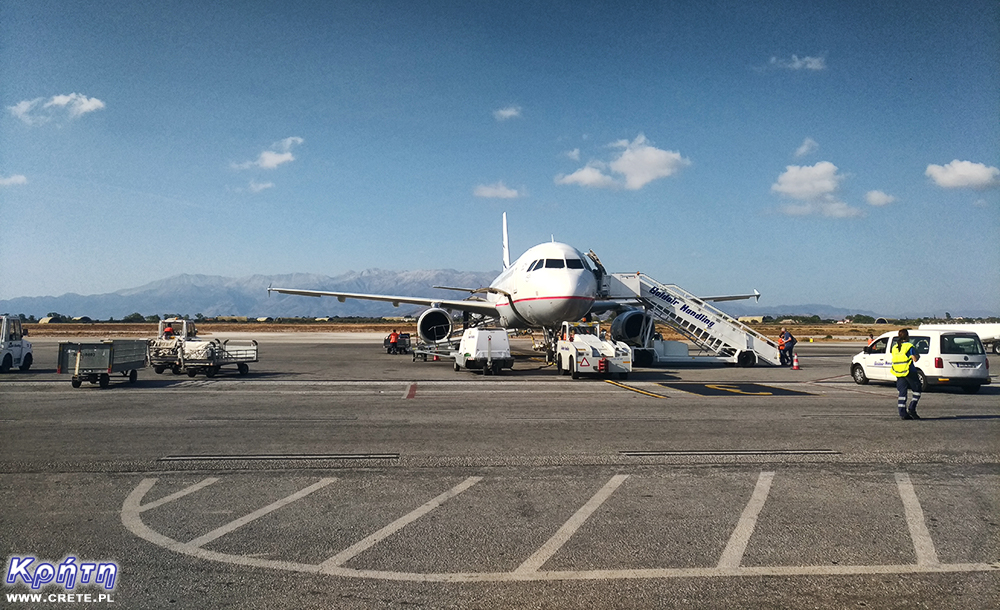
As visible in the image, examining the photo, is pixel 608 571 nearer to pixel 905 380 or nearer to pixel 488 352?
pixel 905 380

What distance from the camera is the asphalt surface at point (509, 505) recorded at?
5121 millimetres

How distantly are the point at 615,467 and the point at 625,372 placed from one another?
14.2 meters

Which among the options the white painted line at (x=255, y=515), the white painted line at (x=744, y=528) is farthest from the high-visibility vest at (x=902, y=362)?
the white painted line at (x=255, y=515)

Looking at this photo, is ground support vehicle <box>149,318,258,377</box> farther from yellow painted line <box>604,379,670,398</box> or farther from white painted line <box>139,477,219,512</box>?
white painted line <box>139,477,219,512</box>

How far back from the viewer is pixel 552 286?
83.5ft

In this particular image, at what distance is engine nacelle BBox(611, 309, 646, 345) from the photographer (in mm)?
31375

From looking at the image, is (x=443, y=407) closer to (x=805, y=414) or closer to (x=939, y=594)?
(x=805, y=414)

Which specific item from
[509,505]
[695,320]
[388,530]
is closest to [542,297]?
[695,320]

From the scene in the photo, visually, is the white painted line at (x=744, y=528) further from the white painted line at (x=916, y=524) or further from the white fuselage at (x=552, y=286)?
the white fuselage at (x=552, y=286)

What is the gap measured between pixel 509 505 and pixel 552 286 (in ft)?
60.8

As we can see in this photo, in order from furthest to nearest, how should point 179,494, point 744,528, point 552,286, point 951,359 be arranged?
1. point 552,286
2. point 951,359
3. point 179,494
4. point 744,528

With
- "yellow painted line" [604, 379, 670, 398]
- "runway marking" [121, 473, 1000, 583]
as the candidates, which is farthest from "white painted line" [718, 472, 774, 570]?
"yellow painted line" [604, 379, 670, 398]

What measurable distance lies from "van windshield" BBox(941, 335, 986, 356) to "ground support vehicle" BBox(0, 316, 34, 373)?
1289 inches

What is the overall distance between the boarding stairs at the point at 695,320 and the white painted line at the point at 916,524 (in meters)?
21.8
